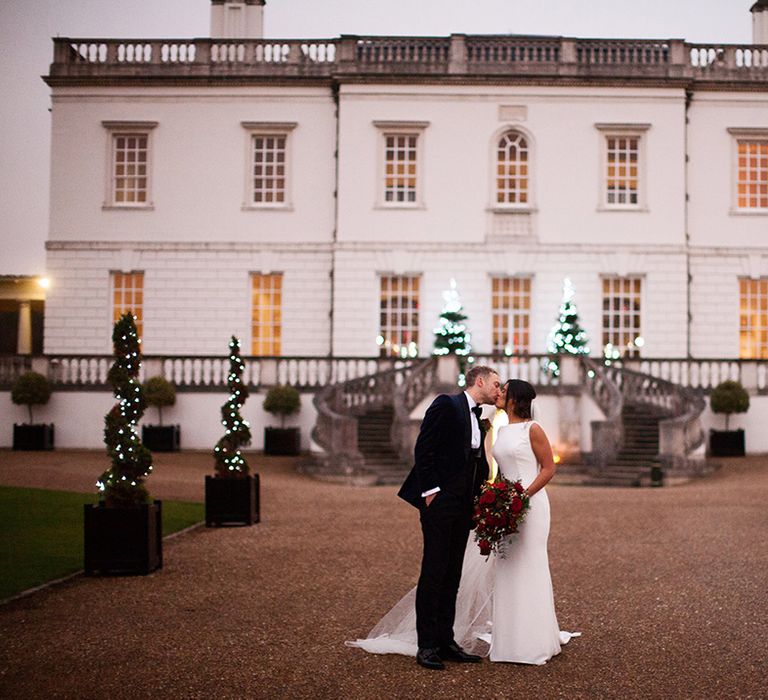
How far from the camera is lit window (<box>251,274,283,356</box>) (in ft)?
104

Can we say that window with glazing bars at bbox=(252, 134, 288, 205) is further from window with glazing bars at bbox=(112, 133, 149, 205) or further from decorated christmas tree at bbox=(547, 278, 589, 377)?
decorated christmas tree at bbox=(547, 278, 589, 377)

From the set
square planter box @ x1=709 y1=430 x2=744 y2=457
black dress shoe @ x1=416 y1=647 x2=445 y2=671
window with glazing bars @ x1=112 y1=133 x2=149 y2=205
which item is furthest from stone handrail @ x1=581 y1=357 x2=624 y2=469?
black dress shoe @ x1=416 y1=647 x2=445 y2=671

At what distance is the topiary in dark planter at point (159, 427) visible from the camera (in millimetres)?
26719

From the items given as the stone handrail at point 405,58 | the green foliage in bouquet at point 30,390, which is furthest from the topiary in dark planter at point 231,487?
the stone handrail at point 405,58

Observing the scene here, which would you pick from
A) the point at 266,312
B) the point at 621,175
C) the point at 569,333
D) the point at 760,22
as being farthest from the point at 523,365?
the point at 760,22

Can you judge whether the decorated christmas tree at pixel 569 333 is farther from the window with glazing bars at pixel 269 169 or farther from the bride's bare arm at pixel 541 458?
the bride's bare arm at pixel 541 458

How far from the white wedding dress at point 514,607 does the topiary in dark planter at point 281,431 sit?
18.4m

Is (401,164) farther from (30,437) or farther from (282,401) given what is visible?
(30,437)

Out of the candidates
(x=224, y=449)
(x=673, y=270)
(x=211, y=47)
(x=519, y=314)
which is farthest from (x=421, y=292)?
(x=224, y=449)

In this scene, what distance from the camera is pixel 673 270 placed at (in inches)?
1216

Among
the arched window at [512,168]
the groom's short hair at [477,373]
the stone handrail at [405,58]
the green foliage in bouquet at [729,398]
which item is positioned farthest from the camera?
the arched window at [512,168]

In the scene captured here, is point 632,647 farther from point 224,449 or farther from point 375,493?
point 375,493

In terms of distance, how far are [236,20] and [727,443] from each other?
17942mm

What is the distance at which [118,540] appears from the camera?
11086 millimetres
